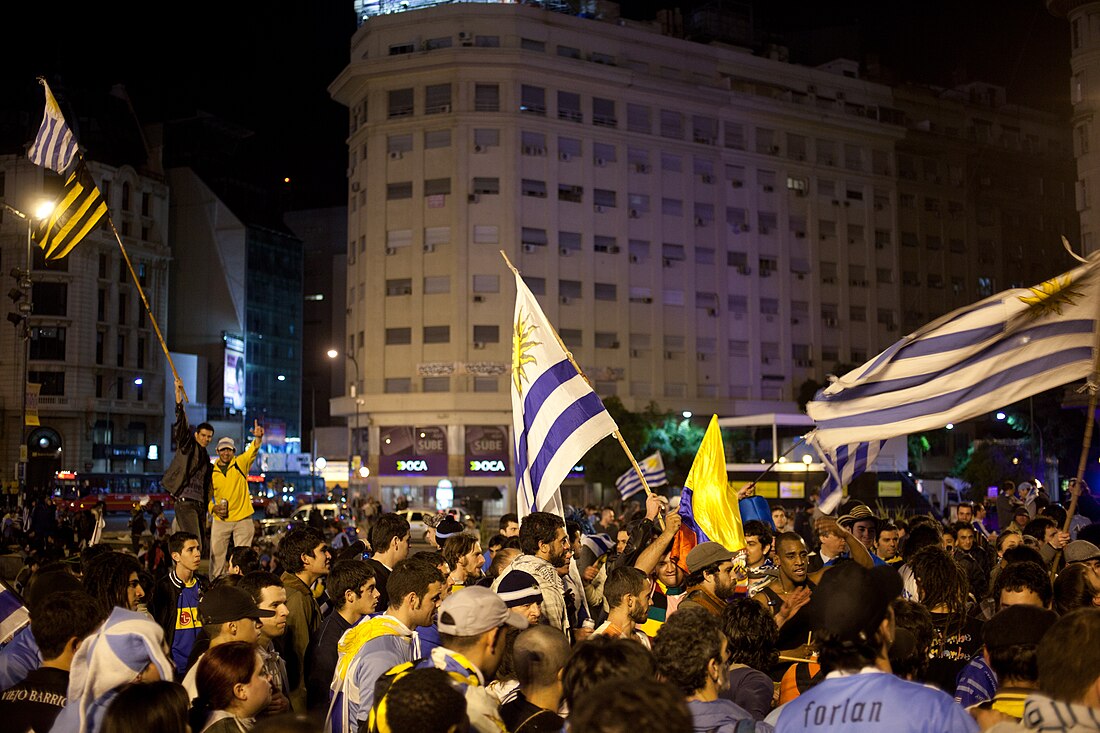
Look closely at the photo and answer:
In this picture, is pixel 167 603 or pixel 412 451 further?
pixel 412 451

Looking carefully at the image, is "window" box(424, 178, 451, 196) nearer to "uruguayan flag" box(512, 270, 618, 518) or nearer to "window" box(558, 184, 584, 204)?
"window" box(558, 184, 584, 204)

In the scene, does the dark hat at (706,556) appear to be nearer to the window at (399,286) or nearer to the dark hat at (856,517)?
the dark hat at (856,517)

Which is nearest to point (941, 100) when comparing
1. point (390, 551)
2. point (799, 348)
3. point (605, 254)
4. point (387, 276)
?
point (799, 348)

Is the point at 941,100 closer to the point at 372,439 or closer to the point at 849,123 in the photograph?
the point at 849,123

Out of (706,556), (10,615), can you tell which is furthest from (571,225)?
(10,615)

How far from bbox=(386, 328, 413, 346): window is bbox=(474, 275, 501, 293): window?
4.47m

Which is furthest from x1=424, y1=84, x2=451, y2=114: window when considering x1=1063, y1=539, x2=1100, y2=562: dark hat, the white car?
x1=1063, y1=539, x2=1100, y2=562: dark hat

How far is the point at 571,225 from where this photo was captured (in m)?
61.0

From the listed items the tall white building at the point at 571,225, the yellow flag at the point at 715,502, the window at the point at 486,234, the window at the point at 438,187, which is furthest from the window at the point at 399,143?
the yellow flag at the point at 715,502

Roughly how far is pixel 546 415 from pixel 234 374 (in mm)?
80918

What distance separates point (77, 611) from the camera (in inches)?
207

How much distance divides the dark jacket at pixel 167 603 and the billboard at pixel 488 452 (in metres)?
49.0

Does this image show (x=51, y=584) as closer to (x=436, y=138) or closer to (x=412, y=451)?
(x=412, y=451)

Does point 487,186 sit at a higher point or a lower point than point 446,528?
higher
